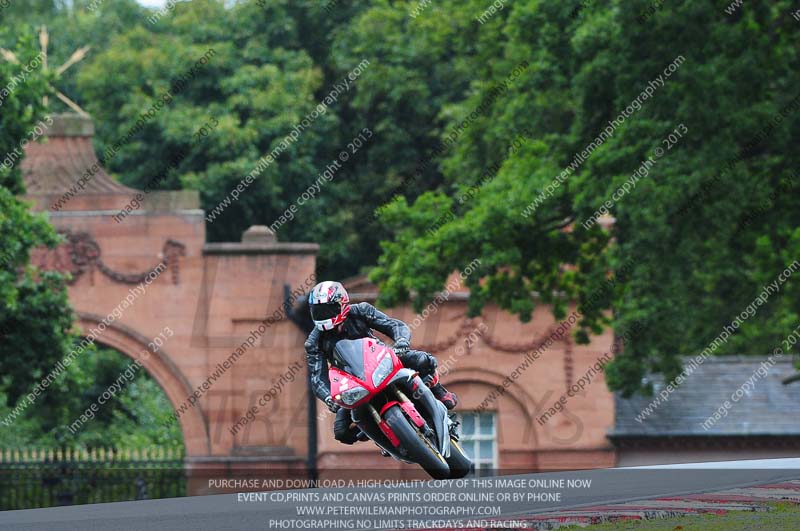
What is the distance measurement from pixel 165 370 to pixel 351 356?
67.4 feet

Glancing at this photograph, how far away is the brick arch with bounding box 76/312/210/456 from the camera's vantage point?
3300cm

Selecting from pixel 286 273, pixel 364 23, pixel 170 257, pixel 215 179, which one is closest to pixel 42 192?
pixel 170 257

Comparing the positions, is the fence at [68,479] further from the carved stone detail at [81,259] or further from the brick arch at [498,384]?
the brick arch at [498,384]

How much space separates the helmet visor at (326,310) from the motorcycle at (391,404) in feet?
0.81

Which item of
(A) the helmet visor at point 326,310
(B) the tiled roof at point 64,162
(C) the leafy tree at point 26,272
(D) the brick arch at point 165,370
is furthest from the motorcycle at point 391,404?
(B) the tiled roof at point 64,162

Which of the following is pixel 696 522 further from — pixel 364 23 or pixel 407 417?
pixel 364 23

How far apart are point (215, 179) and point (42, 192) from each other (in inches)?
329

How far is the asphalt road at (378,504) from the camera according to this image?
1217cm

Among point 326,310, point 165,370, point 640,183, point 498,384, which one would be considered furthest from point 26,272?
point 326,310

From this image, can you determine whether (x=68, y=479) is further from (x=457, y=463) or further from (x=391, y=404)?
(x=391, y=404)

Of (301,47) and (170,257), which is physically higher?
(301,47)

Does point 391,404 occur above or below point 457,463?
above

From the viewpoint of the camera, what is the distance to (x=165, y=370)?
109 ft

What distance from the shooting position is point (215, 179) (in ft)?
135
